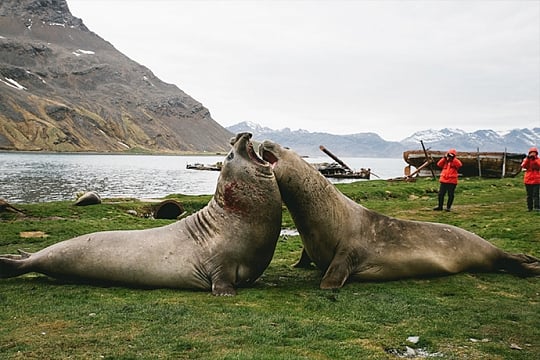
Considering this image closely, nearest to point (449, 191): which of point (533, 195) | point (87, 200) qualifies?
point (533, 195)

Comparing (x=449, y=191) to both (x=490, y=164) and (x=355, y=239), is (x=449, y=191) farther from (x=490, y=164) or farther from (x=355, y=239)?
(x=490, y=164)

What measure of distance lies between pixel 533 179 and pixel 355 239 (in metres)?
11.4

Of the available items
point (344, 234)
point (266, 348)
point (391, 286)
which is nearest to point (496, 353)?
point (266, 348)

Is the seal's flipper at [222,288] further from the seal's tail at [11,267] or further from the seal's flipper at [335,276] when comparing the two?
the seal's tail at [11,267]

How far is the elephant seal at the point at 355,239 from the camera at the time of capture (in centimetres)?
871

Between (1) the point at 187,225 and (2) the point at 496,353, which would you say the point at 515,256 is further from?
(1) the point at 187,225

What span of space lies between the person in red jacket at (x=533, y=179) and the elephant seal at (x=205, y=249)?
12475 millimetres

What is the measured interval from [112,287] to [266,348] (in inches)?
152

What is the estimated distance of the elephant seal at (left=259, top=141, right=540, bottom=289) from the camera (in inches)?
343

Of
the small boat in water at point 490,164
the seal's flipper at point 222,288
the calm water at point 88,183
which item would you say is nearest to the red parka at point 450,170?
the seal's flipper at point 222,288

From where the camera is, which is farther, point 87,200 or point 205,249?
point 87,200

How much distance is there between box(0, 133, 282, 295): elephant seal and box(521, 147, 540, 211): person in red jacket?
12.5m

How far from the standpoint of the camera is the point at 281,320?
6.36 metres

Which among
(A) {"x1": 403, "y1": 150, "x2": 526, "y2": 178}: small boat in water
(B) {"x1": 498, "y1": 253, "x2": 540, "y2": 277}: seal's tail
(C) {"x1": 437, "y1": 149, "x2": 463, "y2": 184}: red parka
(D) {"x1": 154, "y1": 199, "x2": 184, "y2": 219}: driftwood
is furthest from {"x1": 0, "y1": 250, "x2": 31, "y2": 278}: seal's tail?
(A) {"x1": 403, "y1": 150, "x2": 526, "y2": 178}: small boat in water
